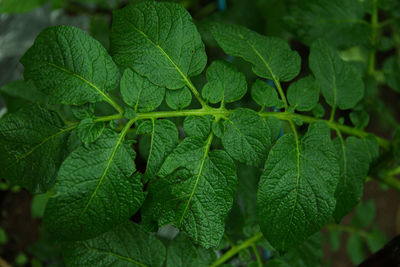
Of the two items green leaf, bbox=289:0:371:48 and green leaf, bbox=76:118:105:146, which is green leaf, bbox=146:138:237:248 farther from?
green leaf, bbox=289:0:371:48

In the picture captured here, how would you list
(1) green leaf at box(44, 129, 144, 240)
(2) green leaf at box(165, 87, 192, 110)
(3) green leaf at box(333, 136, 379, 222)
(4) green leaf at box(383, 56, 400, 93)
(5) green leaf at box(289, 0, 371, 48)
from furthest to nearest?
1. (4) green leaf at box(383, 56, 400, 93)
2. (5) green leaf at box(289, 0, 371, 48)
3. (3) green leaf at box(333, 136, 379, 222)
4. (2) green leaf at box(165, 87, 192, 110)
5. (1) green leaf at box(44, 129, 144, 240)

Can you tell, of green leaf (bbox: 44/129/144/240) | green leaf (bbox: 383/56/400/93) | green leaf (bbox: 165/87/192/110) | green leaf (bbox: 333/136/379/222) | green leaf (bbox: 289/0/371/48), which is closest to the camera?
green leaf (bbox: 44/129/144/240)

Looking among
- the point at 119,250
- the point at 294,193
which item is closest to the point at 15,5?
the point at 119,250

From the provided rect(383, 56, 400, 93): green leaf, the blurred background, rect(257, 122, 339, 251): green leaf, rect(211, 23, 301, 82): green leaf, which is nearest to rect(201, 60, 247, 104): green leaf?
rect(211, 23, 301, 82): green leaf

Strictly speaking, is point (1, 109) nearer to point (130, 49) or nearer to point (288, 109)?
point (130, 49)

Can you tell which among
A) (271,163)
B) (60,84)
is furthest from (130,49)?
(271,163)

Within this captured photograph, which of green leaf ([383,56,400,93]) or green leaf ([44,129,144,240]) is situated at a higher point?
green leaf ([44,129,144,240])

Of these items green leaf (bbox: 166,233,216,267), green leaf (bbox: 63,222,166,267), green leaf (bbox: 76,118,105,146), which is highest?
green leaf (bbox: 76,118,105,146)
